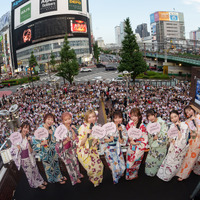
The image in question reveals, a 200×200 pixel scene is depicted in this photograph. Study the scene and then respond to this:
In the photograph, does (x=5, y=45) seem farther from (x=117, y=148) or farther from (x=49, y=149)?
(x=117, y=148)

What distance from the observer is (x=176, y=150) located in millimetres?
3480

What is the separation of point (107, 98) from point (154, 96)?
4.37 meters

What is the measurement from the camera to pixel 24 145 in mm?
3602

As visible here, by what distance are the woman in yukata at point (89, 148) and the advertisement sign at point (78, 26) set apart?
57150 millimetres

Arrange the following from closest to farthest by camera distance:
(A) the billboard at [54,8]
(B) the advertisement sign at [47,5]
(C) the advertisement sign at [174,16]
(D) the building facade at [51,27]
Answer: (A) the billboard at [54,8]
(B) the advertisement sign at [47,5]
(D) the building facade at [51,27]
(C) the advertisement sign at [174,16]

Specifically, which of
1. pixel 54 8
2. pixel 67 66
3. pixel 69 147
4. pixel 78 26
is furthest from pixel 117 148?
pixel 54 8

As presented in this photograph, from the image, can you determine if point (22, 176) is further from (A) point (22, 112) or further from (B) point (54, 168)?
(A) point (22, 112)

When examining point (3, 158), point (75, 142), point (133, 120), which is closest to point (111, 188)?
point (75, 142)

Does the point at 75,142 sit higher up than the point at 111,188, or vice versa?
the point at 75,142

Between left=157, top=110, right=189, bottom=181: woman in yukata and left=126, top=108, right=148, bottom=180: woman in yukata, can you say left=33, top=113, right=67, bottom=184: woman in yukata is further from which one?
left=157, top=110, right=189, bottom=181: woman in yukata

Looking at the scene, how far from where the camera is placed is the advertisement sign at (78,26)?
55469 mm

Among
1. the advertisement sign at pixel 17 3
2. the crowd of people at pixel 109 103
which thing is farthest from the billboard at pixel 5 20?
the crowd of people at pixel 109 103

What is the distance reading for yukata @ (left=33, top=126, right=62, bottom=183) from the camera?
3618 mm

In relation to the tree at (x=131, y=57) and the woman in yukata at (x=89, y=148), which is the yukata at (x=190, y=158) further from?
the tree at (x=131, y=57)
